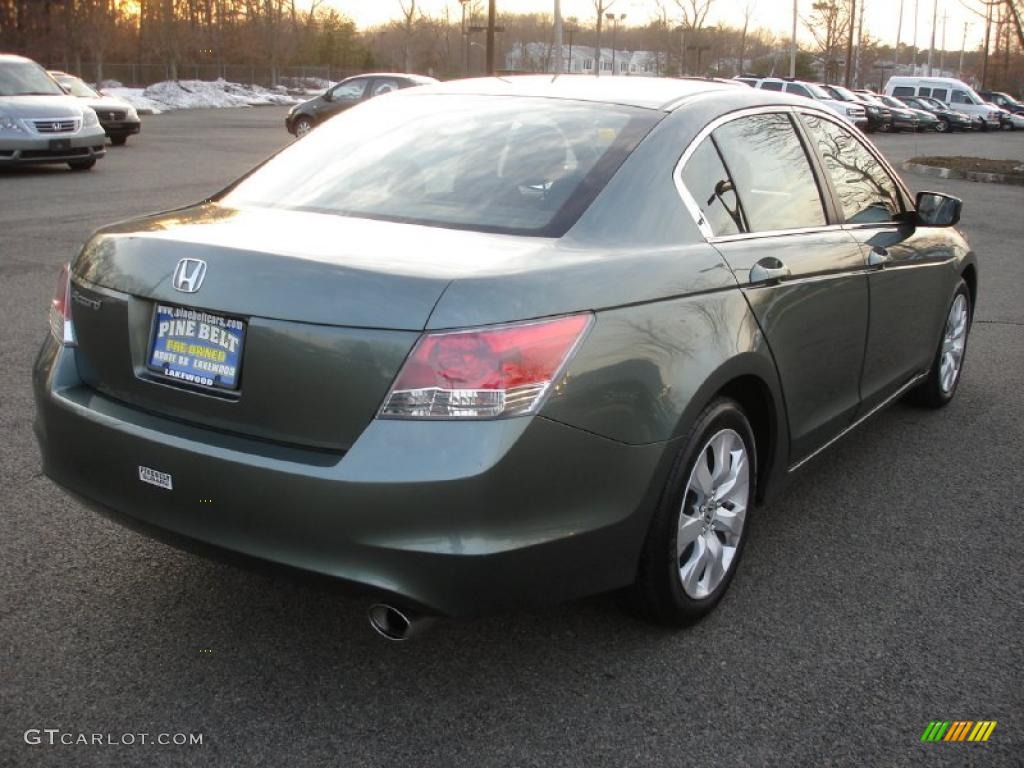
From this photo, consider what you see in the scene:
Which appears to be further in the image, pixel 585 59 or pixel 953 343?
pixel 585 59

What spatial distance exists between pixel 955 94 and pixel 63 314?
2181 inches

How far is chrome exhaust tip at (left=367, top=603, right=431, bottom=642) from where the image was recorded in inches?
105

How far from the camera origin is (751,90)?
13.0ft

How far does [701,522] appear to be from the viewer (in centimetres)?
324

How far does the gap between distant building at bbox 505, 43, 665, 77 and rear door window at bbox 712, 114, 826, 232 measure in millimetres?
111800

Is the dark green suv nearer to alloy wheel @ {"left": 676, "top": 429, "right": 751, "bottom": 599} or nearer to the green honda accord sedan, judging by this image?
the green honda accord sedan

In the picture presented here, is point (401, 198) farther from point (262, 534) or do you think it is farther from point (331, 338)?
point (262, 534)

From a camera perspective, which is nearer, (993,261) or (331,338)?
(331,338)

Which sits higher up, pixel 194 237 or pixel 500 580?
pixel 194 237

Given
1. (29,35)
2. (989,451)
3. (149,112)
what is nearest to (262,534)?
(989,451)

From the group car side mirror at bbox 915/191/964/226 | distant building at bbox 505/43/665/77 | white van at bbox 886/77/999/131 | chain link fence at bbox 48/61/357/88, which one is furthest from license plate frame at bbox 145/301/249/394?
distant building at bbox 505/43/665/77

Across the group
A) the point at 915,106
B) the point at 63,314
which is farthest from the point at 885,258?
the point at 915,106

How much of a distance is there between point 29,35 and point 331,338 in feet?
191

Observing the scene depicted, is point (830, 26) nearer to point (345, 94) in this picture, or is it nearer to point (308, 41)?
point (308, 41)
